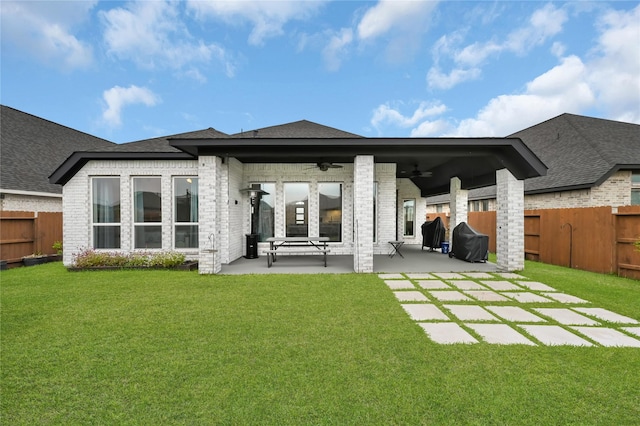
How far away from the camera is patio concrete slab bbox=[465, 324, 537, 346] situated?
3.46 metres

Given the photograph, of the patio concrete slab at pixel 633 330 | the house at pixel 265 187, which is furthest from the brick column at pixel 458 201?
the patio concrete slab at pixel 633 330

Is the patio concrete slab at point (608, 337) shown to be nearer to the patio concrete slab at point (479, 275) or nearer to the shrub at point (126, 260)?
the patio concrete slab at point (479, 275)

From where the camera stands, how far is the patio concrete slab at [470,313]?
14.1 feet

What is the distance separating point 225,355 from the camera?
311 cm

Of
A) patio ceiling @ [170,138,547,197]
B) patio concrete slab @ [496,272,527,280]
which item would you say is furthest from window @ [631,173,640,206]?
patio concrete slab @ [496,272,527,280]

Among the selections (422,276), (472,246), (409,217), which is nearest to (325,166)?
(422,276)

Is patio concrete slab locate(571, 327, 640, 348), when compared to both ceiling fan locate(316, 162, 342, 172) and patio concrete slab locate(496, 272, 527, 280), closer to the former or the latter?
patio concrete slab locate(496, 272, 527, 280)

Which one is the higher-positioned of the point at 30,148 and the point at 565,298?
the point at 30,148

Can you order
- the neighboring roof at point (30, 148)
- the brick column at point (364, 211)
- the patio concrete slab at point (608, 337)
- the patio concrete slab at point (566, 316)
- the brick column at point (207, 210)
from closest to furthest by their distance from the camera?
the patio concrete slab at point (608, 337) < the patio concrete slab at point (566, 316) < the brick column at point (207, 210) < the brick column at point (364, 211) < the neighboring roof at point (30, 148)

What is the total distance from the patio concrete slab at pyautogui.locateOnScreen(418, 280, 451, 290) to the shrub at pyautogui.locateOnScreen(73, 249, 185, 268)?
21.9 ft

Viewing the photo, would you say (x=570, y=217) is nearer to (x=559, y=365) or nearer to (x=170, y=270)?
(x=559, y=365)

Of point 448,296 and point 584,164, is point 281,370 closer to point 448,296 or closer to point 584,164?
point 448,296

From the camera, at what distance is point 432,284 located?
253 inches

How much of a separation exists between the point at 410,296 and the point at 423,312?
92 cm
